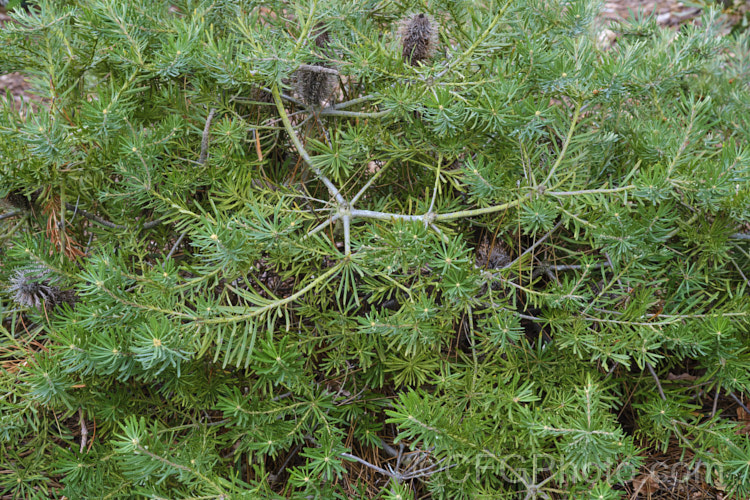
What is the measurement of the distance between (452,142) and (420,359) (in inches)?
17.5

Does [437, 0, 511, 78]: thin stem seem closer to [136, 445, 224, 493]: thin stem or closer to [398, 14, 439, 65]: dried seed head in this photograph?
[398, 14, 439, 65]: dried seed head

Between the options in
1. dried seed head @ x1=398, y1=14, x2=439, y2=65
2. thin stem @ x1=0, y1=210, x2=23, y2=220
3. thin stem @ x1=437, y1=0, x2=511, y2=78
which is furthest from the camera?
thin stem @ x1=0, y1=210, x2=23, y2=220

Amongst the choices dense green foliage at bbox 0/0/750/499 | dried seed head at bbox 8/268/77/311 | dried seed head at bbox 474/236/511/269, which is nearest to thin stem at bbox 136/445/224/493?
dense green foliage at bbox 0/0/750/499

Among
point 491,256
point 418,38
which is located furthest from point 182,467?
point 418,38

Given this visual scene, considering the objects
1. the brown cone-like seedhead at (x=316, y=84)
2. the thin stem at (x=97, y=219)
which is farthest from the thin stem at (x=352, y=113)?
the thin stem at (x=97, y=219)

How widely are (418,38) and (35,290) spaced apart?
97cm

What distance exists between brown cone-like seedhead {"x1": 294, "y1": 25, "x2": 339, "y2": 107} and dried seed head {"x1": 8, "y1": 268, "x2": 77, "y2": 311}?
64 centimetres

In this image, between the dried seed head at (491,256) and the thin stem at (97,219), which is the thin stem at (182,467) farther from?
the dried seed head at (491,256)

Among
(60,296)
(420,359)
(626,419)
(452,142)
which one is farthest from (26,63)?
(626,419)

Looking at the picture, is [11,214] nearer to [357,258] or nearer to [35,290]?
[35,290]

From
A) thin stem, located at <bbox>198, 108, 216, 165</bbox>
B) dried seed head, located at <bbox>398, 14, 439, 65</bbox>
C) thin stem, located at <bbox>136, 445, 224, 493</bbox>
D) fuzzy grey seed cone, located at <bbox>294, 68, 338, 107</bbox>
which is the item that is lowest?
thin stem, located at <bbox>136, 445, 224, 493</bbox>

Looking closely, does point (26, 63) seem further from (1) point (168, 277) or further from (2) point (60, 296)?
(1) point (168, 277)

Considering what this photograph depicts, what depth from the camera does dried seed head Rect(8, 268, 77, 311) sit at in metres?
1.20

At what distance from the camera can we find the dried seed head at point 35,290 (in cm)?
120
